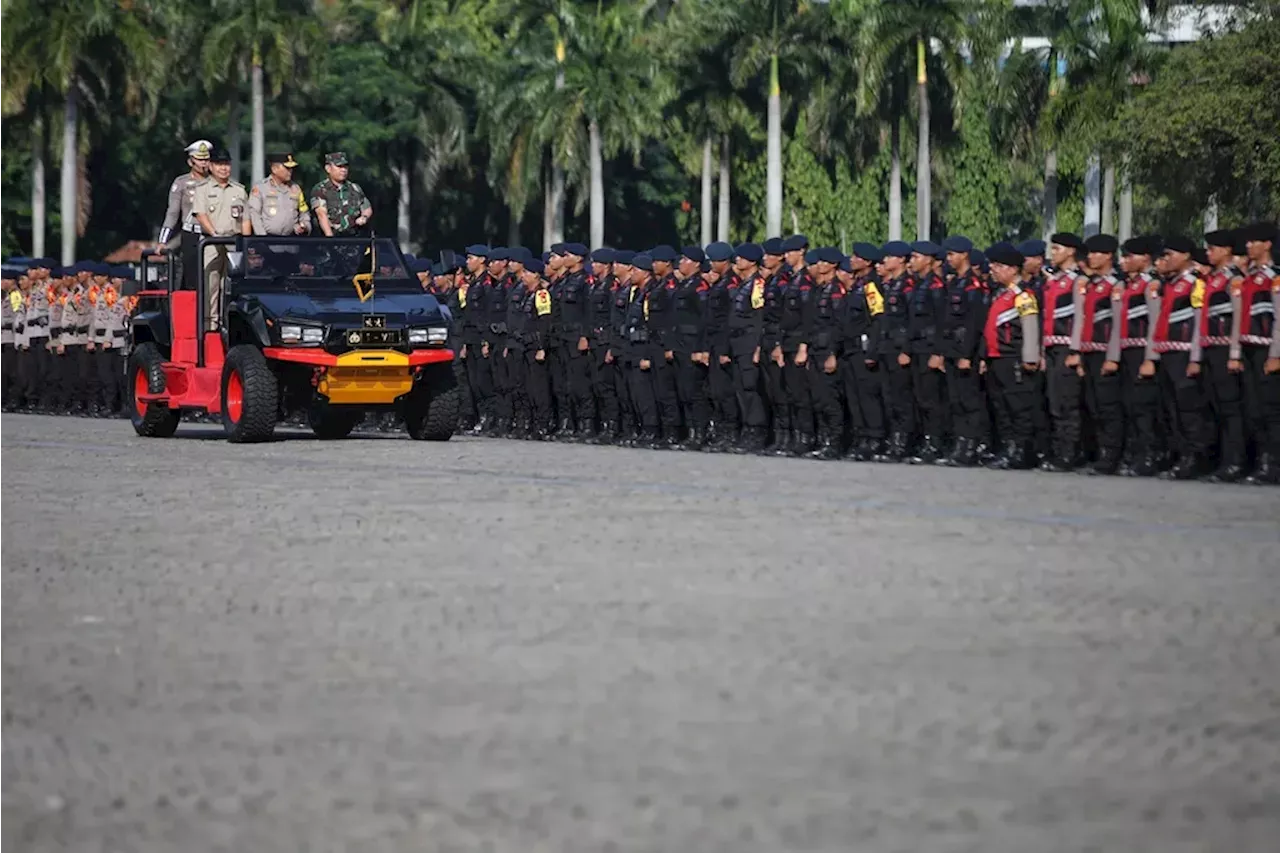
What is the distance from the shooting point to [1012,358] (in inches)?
830

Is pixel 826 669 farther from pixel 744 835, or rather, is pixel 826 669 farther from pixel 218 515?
pixel 218 515

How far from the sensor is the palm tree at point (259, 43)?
74.5 metres

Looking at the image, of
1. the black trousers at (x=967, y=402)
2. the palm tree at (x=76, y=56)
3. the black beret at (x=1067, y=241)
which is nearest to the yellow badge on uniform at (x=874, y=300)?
the black trousers at (x=967, y=402)

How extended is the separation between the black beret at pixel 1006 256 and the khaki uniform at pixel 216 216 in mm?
7044

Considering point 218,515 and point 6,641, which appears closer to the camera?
point 6,641

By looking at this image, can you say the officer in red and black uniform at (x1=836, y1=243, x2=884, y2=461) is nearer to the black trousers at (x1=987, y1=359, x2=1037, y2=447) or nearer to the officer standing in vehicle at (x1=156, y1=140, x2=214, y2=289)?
the black trousers at (x1=987, y1=359, x2=1037, y2=447)

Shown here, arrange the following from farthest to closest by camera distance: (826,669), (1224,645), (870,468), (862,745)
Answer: (870,468) < (1224,645) < (826,669) < (862,745)

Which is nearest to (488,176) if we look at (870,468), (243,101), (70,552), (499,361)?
(243,101)

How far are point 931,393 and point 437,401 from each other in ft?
15.1

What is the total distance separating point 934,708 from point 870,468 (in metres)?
12.0

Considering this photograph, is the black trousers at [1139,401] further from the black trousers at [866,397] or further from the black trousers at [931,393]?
the black trousers at [866,397]

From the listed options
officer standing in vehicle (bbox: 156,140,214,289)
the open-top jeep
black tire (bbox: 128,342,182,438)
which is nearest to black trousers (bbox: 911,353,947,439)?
the open-top jeep

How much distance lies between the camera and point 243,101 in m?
83.2

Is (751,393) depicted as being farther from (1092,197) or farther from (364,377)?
(1092,197)
